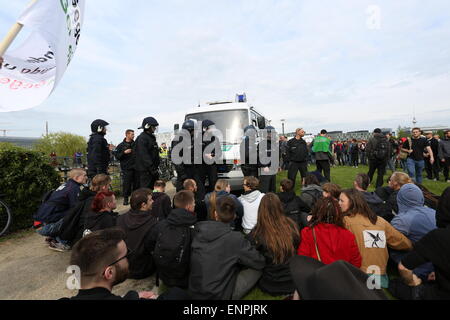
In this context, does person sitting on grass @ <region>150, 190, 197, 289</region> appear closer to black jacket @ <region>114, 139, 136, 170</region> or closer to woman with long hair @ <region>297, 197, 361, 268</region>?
woman with long hair @ <region>297, 197, 361, 268</region>

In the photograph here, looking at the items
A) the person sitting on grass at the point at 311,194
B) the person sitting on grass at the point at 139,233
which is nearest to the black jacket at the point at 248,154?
the person sitting on grass at the point at 311,194

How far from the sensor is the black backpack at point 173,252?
8.14 ft

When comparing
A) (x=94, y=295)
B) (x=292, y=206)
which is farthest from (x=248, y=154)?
(x=94, y=295)

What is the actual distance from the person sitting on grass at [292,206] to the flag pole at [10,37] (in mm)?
3576

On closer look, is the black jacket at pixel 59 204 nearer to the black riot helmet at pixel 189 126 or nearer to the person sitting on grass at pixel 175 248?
the person sitting on grass at pixel 175 248

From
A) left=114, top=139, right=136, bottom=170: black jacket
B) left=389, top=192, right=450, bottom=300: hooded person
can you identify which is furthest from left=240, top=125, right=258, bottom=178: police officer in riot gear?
left=389, top=192, right=450, bottom=300: hooded person

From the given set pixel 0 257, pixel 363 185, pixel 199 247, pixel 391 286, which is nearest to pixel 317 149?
pixel 363 185

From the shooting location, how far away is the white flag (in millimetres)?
2170

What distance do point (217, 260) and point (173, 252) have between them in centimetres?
48

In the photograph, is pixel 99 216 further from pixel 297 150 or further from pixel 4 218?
pixel 297 150
